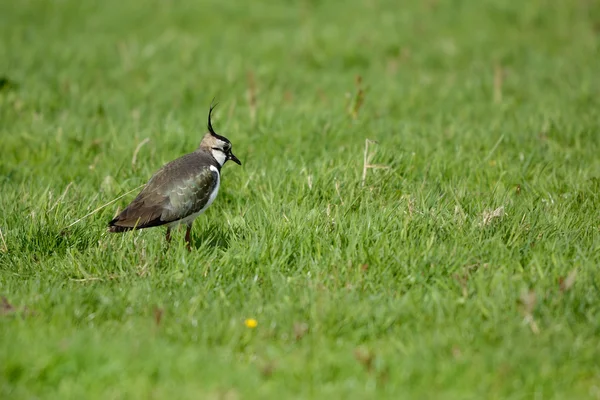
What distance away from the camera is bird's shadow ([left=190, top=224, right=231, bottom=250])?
17.1 feet

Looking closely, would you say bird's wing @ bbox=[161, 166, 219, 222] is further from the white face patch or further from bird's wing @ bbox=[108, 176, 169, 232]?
the white face patch

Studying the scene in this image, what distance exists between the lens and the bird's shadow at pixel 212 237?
521 centimetres

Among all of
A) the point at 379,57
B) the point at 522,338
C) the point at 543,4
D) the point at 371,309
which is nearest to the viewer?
the point at 522,338

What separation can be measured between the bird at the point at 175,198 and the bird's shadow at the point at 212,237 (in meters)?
0.10

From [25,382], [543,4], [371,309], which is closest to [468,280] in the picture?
[371,309]

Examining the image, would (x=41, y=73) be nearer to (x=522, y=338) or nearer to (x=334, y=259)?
(x=334, y=259)

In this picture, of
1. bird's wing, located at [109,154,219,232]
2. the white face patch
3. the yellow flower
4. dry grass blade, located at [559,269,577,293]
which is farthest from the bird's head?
dry grass blade, located at [559,269,577,293]

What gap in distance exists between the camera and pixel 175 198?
526cm

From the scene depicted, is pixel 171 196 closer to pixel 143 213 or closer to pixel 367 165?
pixel 143 213

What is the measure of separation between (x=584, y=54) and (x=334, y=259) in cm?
727

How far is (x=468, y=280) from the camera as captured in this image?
14.8 feet

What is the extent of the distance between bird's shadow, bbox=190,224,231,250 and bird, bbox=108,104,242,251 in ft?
0.33

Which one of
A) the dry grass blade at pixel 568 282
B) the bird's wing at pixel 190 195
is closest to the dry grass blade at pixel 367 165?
the bird's wing at pixel 190 195

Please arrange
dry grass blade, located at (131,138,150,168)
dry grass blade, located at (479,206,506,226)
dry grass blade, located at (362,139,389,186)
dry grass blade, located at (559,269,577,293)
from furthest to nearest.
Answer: dry grass blade, located at (131,138,150,168), dry grass blade, located at (362,139,389,186), dry grass blade, located at (479,206,506,226), dry grass blade, located at (559,269,577,293)
